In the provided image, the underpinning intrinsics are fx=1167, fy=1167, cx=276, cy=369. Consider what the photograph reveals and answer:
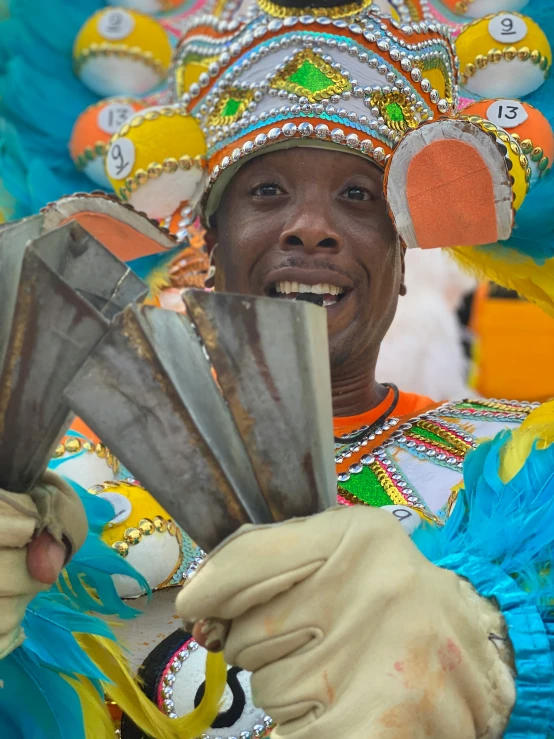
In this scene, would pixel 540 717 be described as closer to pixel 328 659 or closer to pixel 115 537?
pixel 328 659

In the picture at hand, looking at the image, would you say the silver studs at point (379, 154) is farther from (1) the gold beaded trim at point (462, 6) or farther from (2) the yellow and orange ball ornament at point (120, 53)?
(2) the yellow and orange ball ornament at point (120, 53)

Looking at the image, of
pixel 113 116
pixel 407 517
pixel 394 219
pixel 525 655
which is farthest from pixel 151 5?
pixel 525 655

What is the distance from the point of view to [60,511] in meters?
1.50

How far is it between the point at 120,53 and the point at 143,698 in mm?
1820

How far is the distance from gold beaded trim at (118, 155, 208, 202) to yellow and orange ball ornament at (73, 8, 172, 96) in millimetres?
623

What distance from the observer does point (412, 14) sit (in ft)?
8.20

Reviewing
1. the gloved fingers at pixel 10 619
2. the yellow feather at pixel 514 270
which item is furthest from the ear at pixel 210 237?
the gloved fingers at pixel 10 619

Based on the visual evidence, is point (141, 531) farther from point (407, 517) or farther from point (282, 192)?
point (282, 192)

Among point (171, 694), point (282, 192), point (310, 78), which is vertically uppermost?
point (310, 78)

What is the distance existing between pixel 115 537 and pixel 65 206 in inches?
22.9

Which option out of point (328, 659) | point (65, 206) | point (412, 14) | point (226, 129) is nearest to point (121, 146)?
point (226, 129)

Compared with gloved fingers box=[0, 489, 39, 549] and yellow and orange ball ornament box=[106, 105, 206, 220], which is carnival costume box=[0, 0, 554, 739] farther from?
gloved fingers box=[0, 489, 39, 549]

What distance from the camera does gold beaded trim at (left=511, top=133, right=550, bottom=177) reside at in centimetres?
231

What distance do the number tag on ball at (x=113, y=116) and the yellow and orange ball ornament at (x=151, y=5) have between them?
0.43 meters
